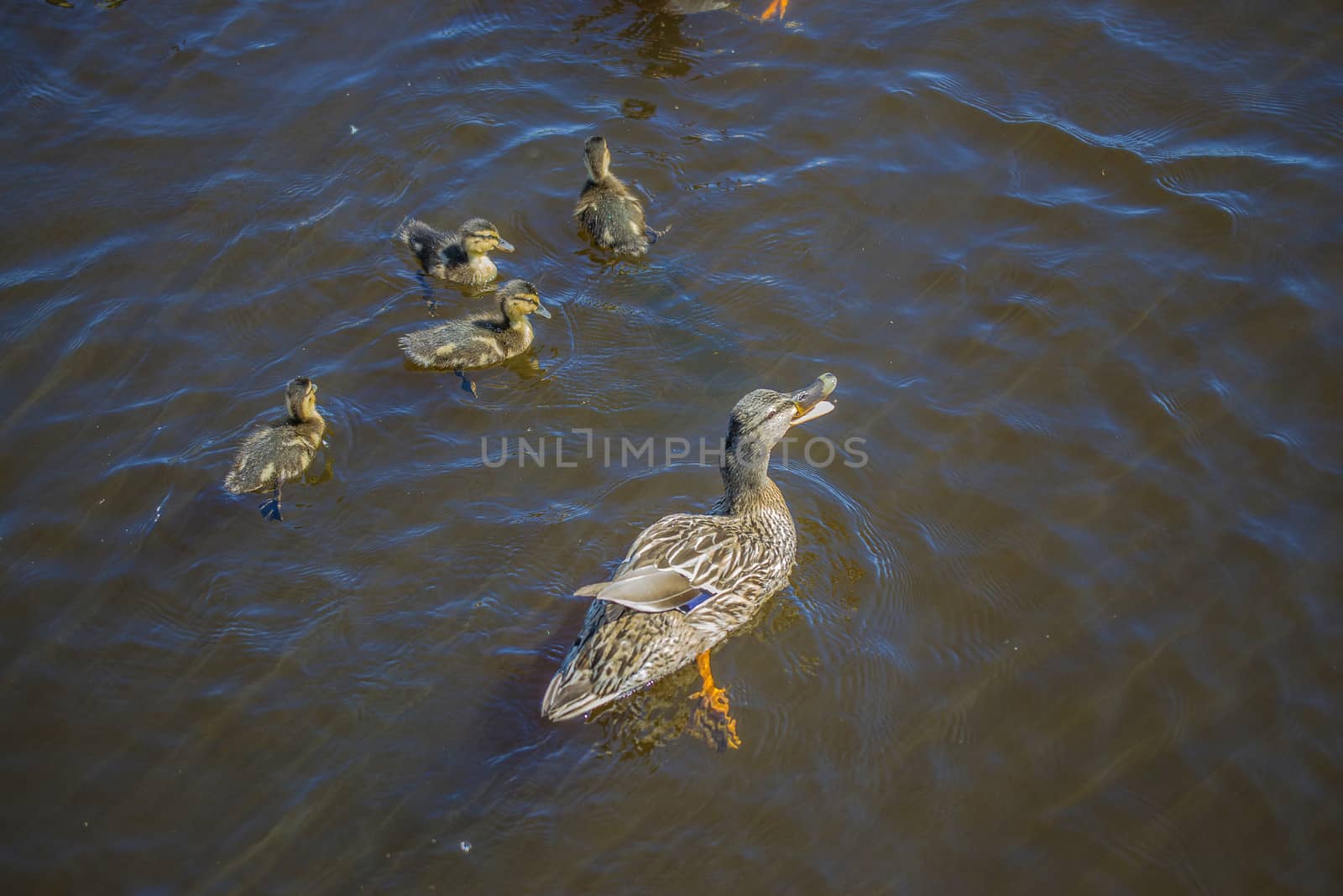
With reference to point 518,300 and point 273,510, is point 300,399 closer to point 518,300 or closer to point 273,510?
point 273,510

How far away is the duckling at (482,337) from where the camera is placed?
5055 mm

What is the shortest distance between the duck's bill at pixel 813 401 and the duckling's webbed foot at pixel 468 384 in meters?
1.91

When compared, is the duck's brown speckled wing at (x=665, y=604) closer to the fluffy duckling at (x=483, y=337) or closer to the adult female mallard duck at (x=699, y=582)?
the adult female mallard duck at (x=699, y=582)

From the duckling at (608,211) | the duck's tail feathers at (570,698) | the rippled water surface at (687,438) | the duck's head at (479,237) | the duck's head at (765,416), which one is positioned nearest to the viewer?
the rippled water surface at (687,438)

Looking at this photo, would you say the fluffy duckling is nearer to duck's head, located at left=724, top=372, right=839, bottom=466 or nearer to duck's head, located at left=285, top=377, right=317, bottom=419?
duck's head, located at left=285, top=377, right=317, bottom=419

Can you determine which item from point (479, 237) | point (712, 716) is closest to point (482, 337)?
point (479, 237)

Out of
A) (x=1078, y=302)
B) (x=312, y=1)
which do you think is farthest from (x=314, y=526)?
(x=312, y=1)

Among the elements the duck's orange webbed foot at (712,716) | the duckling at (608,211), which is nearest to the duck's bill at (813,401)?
the duck's orange webbed foot at (712,716)

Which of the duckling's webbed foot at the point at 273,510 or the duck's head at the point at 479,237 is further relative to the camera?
the duck's head at the point at 479,237

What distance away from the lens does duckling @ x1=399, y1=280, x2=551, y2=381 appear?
5.05 m

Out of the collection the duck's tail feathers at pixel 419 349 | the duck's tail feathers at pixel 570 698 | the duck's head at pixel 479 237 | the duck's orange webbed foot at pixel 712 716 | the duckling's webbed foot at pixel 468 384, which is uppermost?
the duck's head at pixel 479 237

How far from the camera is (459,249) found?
17.8ft

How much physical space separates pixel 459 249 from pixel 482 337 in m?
0.69

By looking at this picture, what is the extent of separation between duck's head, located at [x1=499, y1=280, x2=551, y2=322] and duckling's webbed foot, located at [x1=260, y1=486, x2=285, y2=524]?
1537 millimetres
